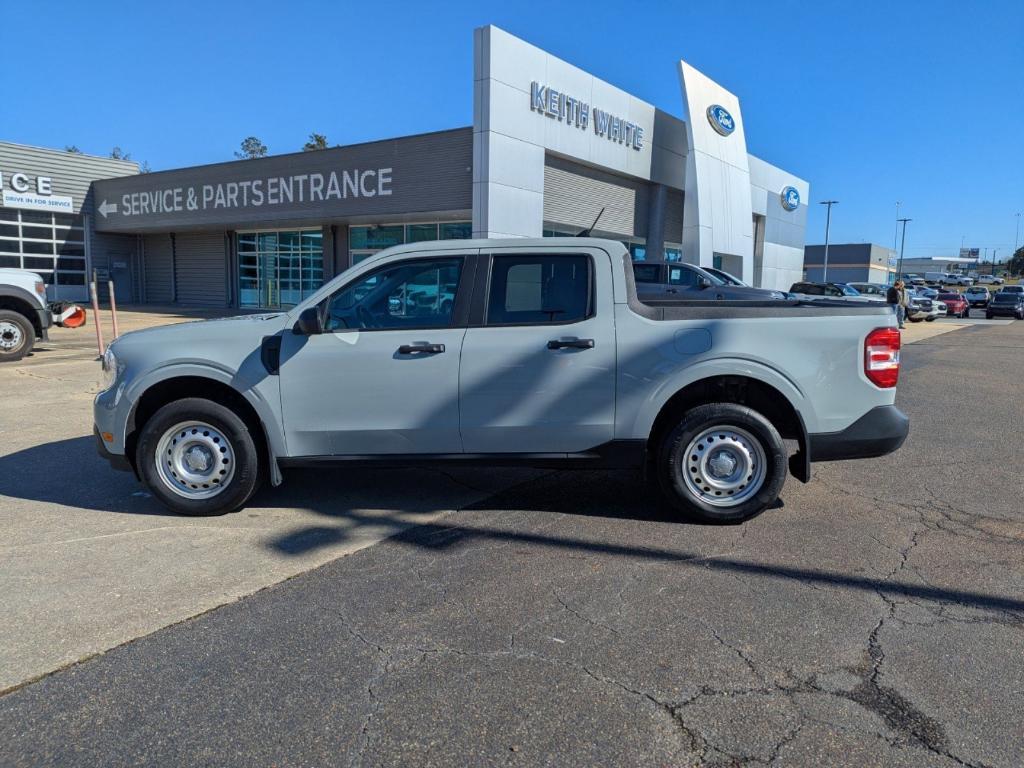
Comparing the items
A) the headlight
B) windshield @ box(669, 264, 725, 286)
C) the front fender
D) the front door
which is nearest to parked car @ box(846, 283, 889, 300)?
windshield @ box(669, 264, 725, 286)

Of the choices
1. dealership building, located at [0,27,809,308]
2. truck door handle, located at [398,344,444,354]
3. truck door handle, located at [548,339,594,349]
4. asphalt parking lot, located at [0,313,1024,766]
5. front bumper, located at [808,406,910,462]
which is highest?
dealership building, located at [0,27,809,308]

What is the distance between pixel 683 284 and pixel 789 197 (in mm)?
26651

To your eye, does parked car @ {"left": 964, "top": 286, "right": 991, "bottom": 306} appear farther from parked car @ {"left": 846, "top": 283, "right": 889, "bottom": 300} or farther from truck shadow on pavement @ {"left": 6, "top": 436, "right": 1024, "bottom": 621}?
truck shadow on pavement @ {"left": 6, "top": 436, "right": 1024, "bottom": 621}

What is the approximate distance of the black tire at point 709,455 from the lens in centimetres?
505

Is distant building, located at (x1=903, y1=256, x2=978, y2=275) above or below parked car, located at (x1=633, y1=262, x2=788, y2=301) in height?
above

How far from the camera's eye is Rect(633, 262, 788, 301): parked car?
16875 mm

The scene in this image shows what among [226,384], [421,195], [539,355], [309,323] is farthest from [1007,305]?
[226,384]

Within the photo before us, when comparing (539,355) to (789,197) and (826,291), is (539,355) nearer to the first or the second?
(826,291)

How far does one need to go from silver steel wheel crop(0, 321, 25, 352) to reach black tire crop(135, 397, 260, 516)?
10000 millimetres

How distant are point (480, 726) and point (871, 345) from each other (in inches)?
143

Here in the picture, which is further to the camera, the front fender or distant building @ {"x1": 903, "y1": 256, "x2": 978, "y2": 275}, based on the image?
distant building @ {"x1": 903, "y1": 256, "x2": 978, "y2": 275}

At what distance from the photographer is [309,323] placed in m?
4.97

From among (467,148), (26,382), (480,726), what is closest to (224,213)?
(467,148)

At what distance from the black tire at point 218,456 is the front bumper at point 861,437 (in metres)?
3.74
